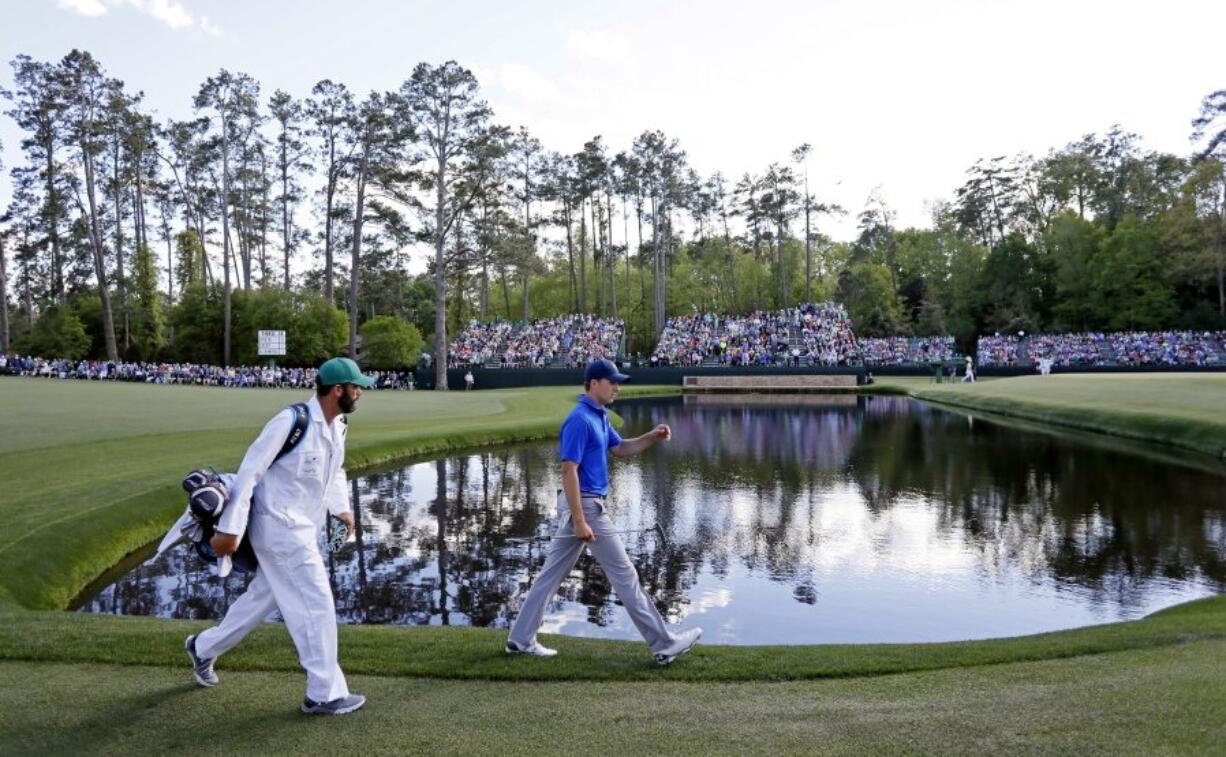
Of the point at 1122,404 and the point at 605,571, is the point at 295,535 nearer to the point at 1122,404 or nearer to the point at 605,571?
the point at 605,571

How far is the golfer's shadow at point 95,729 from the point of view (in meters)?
4.38

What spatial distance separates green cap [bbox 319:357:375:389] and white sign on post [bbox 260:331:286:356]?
50622 millimetres

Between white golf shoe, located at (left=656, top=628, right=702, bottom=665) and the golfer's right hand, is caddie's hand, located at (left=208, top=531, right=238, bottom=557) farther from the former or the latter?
white golf shoe, located at (left=656, top=628, right=702, bottom=665)

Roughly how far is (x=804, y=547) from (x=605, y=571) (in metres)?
5.91

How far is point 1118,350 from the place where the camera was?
53.4m

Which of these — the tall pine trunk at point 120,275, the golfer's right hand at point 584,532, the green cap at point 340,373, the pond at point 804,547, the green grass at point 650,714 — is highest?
the tall pine trunk at point 120,275

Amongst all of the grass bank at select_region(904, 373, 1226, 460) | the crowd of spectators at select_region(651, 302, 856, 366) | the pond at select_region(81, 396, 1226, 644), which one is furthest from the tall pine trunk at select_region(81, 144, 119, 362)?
the grass bank at select_region(904, 373, 1226, 460)

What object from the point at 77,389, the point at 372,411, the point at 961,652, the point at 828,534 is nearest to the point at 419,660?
the point at 961,652

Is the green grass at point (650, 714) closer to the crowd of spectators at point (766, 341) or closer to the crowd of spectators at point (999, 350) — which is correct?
the crowd of spectators at point (766, 341)

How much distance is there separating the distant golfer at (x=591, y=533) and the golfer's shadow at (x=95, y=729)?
2.17 metres

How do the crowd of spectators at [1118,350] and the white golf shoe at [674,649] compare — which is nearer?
the white golf shoe at [674,649]

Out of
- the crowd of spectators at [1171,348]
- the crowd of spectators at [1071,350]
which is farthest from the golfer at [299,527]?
the crowd of spectators at [1071,350]

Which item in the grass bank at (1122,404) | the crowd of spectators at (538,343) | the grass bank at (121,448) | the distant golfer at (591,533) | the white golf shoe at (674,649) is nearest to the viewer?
the distant golfer at (591,533)

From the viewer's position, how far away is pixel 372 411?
96.8ft
